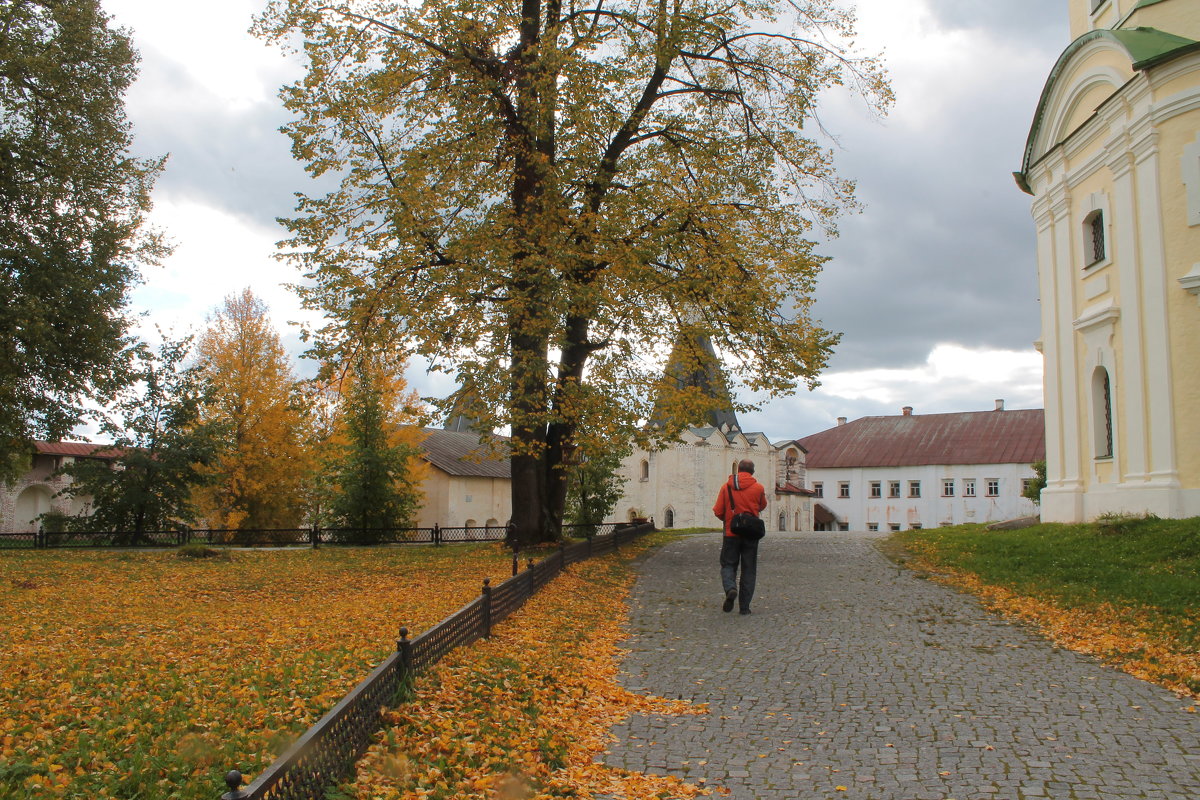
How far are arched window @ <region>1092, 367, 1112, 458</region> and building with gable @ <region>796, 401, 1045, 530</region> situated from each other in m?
42.5

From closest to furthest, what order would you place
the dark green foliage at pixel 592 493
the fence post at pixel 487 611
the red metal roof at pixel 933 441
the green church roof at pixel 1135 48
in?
the fence post at pixel 487 611, the green church roof at pixel 1135 48, the dark green foliage at pixel 592 493, the red metal roof at pixel 933 441

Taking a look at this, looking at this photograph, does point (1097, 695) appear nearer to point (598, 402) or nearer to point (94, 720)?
point (94, 720)

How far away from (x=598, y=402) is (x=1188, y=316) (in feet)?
34.4

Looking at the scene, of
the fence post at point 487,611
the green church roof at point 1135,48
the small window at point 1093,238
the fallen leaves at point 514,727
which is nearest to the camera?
the fallen leaves at point 514,727

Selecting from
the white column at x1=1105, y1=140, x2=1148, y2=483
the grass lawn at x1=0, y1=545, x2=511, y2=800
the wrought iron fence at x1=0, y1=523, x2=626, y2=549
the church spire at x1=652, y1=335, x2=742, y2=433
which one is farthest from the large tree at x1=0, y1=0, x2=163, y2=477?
the white column at x1=1105, y1=140, x2=1148, y2=483

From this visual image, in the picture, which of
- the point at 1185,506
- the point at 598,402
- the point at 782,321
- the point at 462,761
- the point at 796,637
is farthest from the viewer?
the point at 782,321

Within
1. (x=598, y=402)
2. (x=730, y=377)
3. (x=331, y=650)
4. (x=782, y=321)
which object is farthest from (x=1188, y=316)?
(x=331, y=650)

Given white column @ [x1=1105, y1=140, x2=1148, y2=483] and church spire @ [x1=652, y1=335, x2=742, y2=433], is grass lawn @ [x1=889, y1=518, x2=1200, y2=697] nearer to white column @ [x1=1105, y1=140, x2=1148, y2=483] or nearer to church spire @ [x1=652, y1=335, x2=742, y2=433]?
white column @ [x1=1105, y1=140, x2=1148, y2=483]

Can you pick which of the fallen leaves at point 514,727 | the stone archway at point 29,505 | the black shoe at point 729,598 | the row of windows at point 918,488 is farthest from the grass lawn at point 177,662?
the row of windows at point 918,488

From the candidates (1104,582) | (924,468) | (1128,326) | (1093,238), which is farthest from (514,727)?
(924,468)

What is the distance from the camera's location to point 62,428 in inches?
790

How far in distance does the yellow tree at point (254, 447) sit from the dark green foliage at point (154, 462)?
14.5 ft

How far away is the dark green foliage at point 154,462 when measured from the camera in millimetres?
24734

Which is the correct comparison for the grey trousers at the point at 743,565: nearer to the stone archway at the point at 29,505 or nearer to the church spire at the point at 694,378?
the church spire at the point at 694,378
